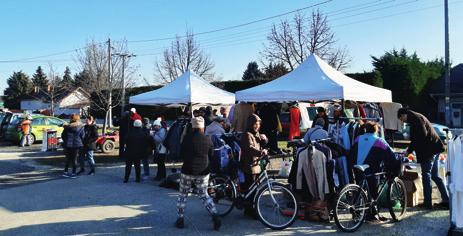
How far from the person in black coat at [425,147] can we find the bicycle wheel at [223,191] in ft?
10.6

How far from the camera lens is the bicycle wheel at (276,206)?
686 centimetres

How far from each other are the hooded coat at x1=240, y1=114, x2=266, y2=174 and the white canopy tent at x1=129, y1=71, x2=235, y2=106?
6382mm

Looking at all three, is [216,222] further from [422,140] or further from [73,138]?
[73,138]

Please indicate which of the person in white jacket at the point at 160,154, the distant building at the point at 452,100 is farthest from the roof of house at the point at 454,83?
the person in white jacket at the point at 160,154

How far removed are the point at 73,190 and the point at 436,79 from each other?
31196mm

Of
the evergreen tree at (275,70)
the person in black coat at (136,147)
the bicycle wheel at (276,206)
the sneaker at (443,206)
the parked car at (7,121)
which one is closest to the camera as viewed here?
the bicycle wheel at (276,206)

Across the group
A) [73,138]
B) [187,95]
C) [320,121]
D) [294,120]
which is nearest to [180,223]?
[320,121]

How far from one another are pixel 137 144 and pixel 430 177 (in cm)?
656

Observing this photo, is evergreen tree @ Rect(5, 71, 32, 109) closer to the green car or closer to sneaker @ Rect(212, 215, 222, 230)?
the green car

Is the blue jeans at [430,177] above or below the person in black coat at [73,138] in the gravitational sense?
below

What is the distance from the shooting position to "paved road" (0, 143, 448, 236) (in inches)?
270

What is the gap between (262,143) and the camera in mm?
7648

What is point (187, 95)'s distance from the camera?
1368cm

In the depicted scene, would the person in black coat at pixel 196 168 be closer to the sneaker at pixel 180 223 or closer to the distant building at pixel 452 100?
the sneaker at pixel 180 223
